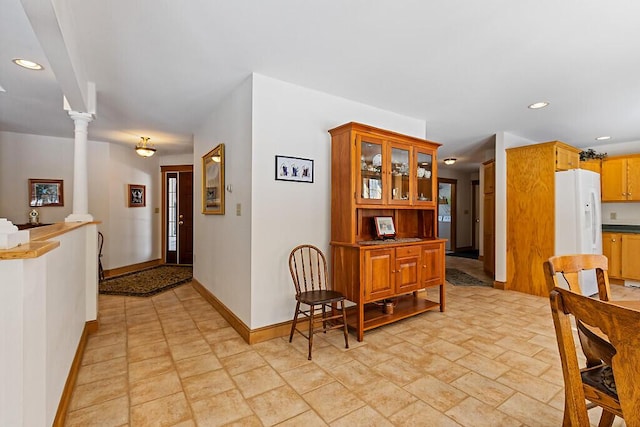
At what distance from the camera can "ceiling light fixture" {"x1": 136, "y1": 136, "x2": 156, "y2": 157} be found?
491 cm

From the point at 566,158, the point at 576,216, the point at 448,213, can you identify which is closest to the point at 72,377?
the point at 576,216

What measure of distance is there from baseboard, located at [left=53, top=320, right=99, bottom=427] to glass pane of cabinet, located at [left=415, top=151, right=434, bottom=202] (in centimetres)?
340

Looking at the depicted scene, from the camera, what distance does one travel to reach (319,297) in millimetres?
2641

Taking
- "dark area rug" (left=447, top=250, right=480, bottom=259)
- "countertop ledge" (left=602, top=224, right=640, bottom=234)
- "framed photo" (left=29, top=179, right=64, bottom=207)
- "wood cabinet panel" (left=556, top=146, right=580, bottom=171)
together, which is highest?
"wood cabinet panel" (left=556, top=146, right=580, bottom=171)

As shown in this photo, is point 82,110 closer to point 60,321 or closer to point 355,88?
point 60,321

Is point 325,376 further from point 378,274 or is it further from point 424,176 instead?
point 424,176

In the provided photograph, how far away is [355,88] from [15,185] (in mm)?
5678

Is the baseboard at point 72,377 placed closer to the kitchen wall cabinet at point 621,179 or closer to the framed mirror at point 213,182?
the framed mirror at point 213,182

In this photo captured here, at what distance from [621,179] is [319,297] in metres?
5.76

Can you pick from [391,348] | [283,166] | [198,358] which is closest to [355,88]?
[283,166]

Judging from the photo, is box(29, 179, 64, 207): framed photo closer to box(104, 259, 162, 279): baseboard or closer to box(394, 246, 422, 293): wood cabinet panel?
box(104, 259, 162, 279): baseboard

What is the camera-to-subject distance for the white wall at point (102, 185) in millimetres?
4945

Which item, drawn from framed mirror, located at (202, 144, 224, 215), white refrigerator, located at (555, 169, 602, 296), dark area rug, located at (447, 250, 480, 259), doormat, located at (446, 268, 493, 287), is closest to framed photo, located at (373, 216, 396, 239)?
framed mirror, located at (202, 144, 224, 215)

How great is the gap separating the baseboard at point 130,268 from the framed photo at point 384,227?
498cm
